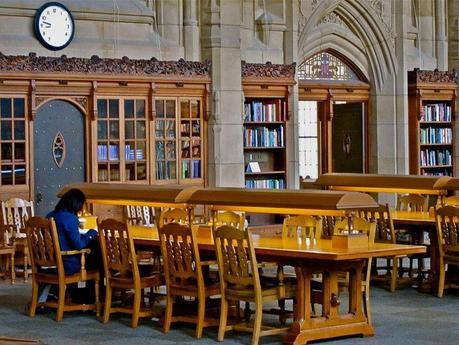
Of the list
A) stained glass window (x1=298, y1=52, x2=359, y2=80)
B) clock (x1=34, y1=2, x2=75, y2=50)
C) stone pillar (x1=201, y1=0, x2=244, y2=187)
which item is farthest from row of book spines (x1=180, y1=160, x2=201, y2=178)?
stained glass window (x1=298, y1=52, x2=359, y2=80)

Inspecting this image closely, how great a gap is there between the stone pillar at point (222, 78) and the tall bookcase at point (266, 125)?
0.45 metres

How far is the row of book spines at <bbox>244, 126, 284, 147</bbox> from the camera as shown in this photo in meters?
16.5

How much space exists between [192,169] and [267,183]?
1.42 metres

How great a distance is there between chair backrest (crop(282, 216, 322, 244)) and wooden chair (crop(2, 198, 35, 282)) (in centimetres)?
379

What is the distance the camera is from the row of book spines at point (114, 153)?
14742 mm

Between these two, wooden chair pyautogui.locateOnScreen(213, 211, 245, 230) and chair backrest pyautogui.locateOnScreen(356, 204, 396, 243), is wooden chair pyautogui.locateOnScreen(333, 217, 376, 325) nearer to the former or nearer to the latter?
wooden chair pyautogui.locateOnScreen(213, 211, 245, 230)

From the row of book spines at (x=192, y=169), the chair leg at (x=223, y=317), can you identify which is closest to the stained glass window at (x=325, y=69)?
the row of book spines at (x=192, y=169)

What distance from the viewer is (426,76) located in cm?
1869

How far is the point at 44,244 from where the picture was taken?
10.2 m

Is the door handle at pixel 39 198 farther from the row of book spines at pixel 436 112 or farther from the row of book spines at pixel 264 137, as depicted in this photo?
the row of book spines at pixel 436 112

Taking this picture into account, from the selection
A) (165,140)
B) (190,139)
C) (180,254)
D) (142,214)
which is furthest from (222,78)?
(180,254)

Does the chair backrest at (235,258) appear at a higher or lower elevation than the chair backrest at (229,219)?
lower

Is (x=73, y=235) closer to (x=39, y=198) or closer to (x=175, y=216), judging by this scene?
(x=175, y=216)

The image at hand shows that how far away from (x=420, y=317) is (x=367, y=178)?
3191mm
